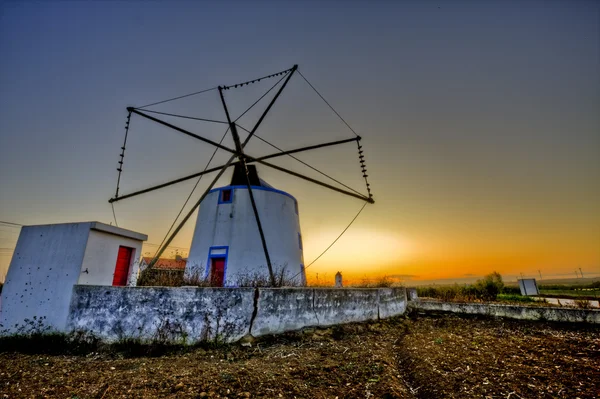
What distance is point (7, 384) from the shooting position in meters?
4.27

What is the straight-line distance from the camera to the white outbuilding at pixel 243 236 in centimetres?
1212

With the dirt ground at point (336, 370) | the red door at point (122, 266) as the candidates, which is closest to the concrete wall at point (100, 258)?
the red door at point (122, 266)

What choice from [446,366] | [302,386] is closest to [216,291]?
[302,386]

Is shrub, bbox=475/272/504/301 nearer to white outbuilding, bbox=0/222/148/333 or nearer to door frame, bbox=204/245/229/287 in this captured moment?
door frame, bbox=204/245/229/287

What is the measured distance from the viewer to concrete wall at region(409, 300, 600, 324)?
8.01 metres

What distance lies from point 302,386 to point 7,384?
4671 mm

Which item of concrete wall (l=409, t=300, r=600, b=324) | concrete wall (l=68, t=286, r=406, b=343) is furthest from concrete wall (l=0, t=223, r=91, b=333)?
concrete wall (l=409, t=300, r=600, b=324)

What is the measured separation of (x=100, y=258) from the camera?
757 cm

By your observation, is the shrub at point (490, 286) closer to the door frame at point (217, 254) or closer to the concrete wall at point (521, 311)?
the concrete wall at point (521, 311)

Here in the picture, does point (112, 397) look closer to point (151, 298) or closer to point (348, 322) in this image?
point (151, 298)

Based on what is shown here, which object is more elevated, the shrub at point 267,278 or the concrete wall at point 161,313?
the shrub at point 267,278

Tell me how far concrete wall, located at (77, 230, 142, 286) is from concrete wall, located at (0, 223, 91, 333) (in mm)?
153

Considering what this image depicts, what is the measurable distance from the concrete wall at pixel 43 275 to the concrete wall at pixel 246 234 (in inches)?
200

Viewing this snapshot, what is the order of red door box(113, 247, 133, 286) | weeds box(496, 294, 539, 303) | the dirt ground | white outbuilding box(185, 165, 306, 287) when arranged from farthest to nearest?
weeds box(496, 294, 539, 303), white outbuilding box(185, 165, 306, 287), red door box(113, 247, 133, 286), the dirt ground
